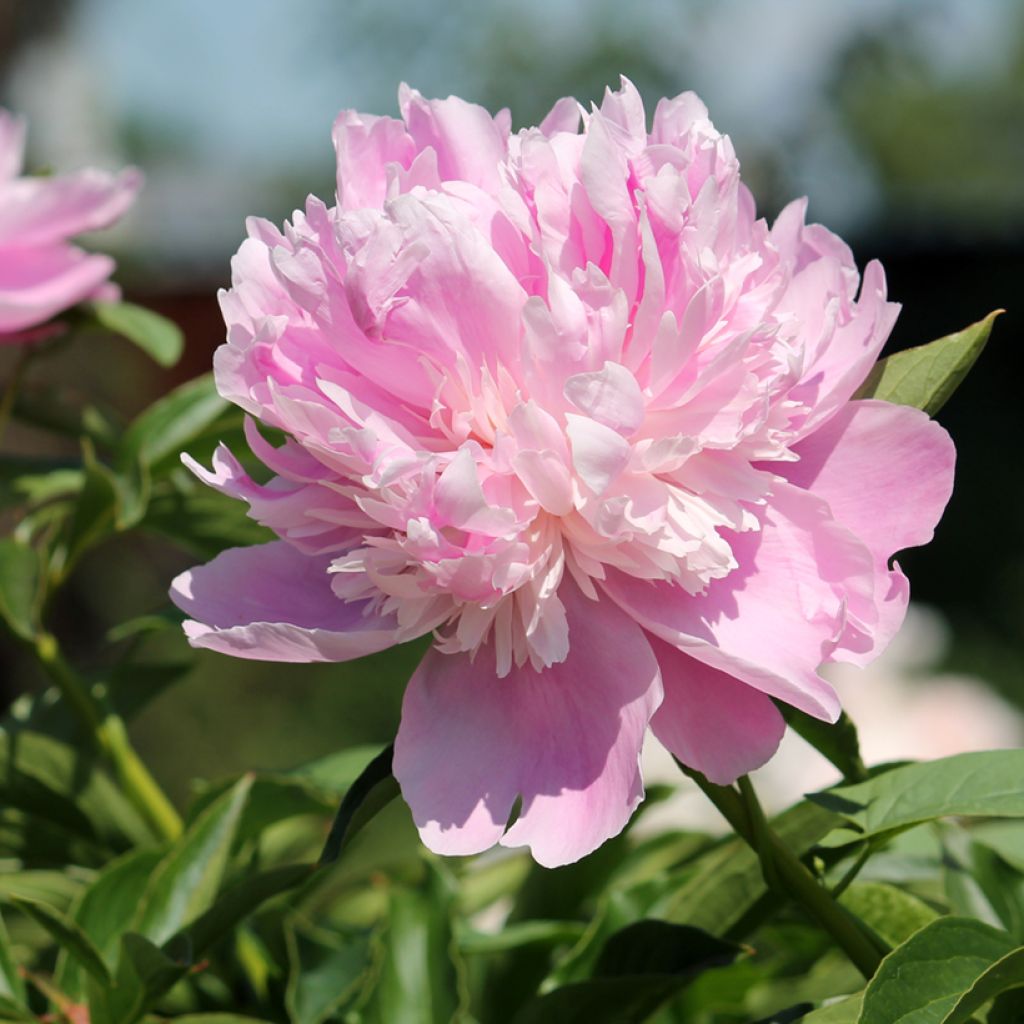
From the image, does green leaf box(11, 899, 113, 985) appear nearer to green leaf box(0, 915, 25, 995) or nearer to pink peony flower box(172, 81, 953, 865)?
green leaf box(0, 915, 25, 995)

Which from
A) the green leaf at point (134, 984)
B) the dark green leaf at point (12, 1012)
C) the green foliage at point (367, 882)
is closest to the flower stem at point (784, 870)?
the green foliage at point (367, 882)

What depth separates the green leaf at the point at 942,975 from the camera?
1.42 feet

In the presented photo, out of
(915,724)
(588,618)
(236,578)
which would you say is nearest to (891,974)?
(588,618)

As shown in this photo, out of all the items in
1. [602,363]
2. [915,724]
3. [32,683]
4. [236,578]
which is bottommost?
[32,683]

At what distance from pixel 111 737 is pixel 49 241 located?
0.33m

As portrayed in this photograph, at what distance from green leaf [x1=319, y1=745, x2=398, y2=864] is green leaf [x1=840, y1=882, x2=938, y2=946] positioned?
233 mm

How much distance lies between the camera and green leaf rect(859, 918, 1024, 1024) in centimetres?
43

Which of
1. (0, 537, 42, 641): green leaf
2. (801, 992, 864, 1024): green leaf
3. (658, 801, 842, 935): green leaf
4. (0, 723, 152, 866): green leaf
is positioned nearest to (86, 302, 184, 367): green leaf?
(0, 537, 42, 641): green leaf

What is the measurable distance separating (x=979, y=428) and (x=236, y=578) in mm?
5120

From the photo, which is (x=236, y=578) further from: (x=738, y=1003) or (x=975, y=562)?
(x=975, y=562)

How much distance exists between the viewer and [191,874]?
0.65 m

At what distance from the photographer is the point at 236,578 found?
1.67 ft

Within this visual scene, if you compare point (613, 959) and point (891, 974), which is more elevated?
point (891, 974)

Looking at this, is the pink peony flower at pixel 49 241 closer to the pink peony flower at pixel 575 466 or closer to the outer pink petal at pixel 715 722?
the pink peony flower at pixel 575 466
